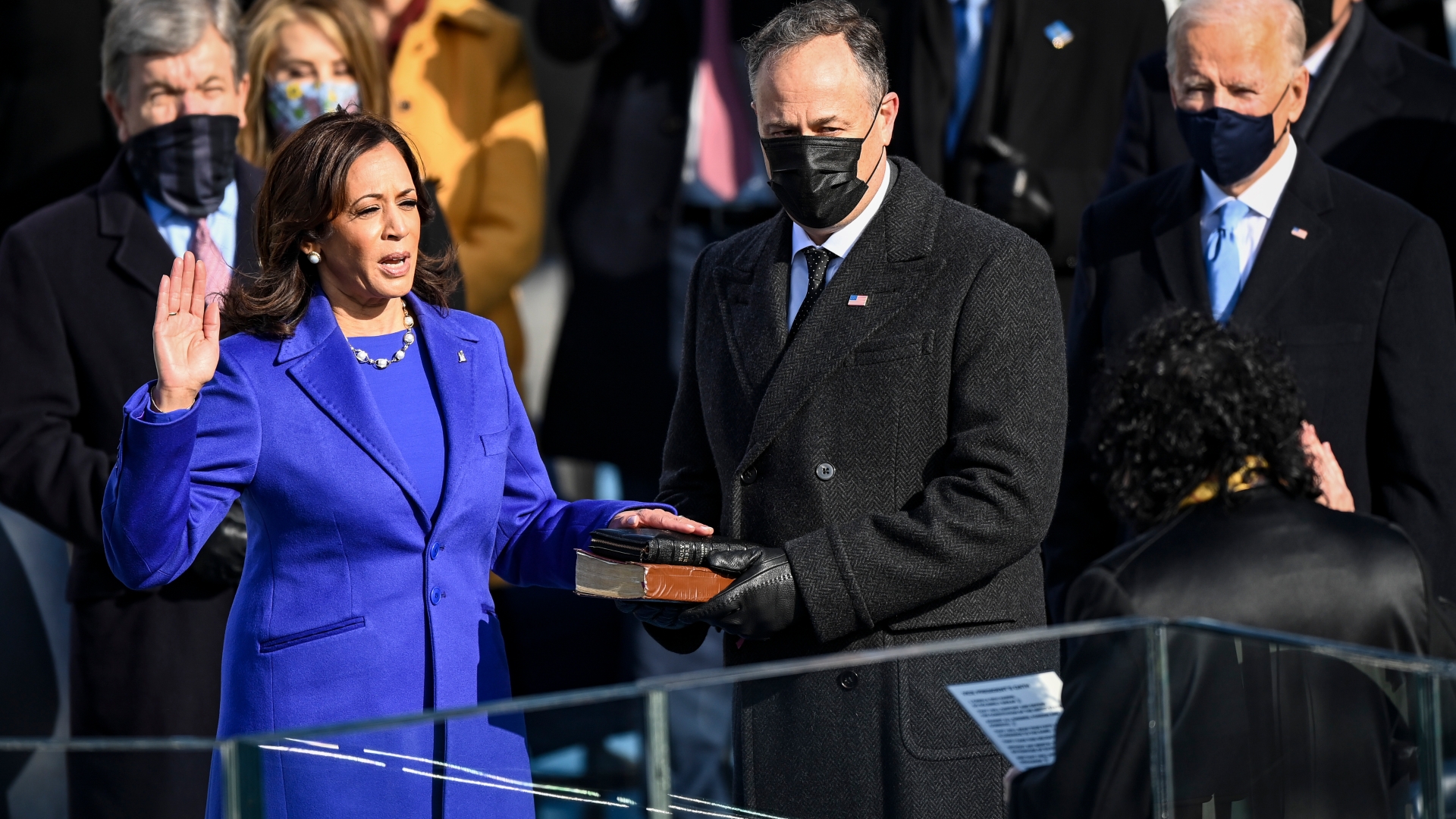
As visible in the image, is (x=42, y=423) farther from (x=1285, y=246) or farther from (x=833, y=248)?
(x=1285, y=246)

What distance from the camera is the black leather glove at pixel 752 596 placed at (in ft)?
9.71

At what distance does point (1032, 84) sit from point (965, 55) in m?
0.21

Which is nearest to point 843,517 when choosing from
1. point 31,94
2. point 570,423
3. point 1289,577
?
point 1289,577

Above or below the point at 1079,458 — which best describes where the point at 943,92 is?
above

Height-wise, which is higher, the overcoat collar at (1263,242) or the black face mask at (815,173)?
the black face mask at (815,173)

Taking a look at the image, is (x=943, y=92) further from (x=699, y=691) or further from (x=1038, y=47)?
(x=699, y=691)

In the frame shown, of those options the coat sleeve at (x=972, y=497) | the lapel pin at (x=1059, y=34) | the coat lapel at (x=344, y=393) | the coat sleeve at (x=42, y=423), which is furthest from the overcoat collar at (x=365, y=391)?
the lapel pin at (x=1059, y=34)

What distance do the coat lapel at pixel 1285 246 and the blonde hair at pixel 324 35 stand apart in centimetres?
228

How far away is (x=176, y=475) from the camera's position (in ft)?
9.24

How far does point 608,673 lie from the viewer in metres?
5.62

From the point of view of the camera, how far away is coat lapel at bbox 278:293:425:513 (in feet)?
9.84

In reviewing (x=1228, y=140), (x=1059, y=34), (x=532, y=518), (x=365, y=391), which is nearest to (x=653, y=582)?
(x=532, y=518)

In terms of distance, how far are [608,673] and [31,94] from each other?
257 cm

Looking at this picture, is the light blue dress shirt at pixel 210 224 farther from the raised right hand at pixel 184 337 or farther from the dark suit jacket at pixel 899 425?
the dark suit jacket at pixel 899 425
